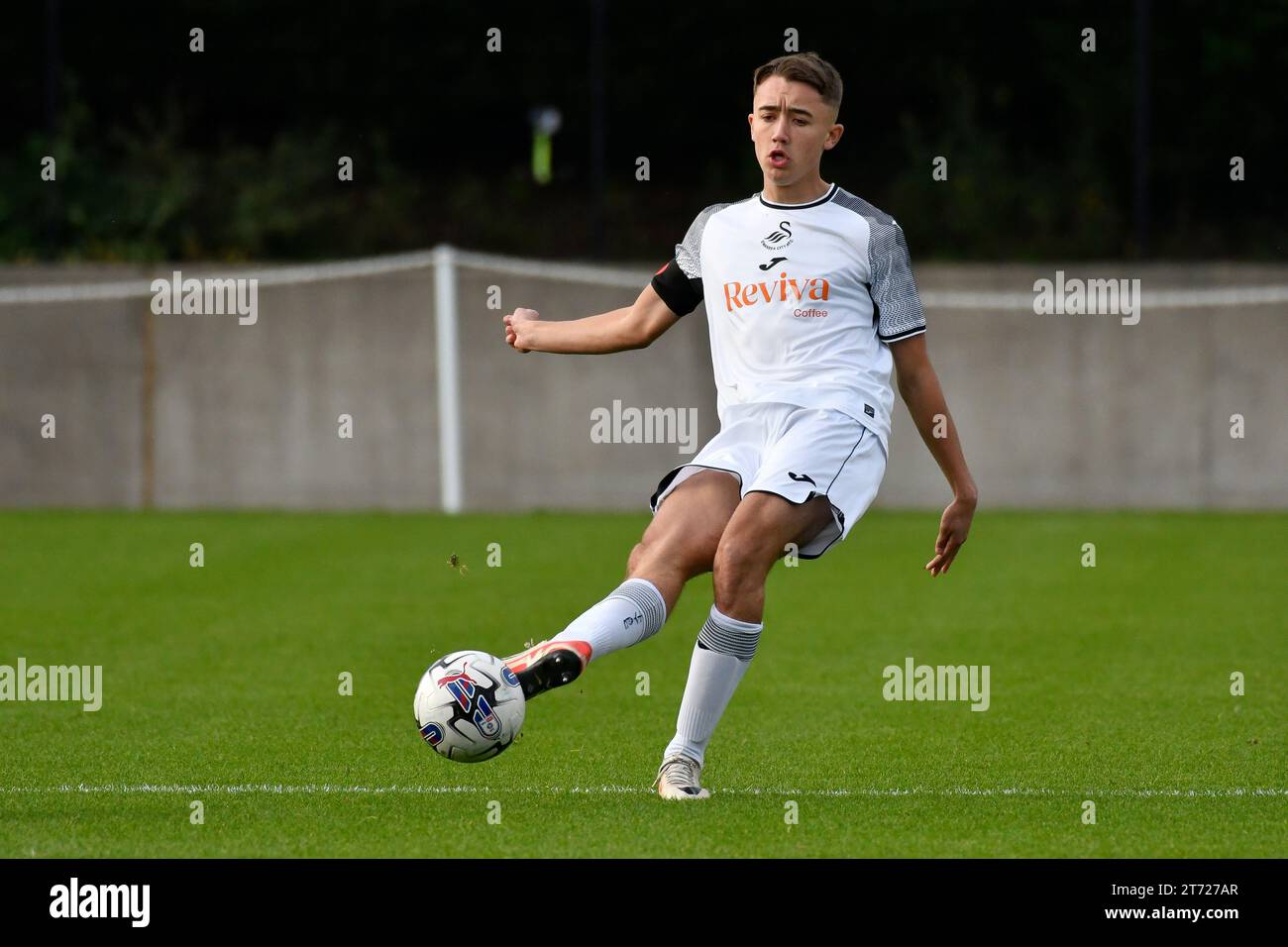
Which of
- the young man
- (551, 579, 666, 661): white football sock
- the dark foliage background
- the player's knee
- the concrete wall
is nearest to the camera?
(551, 579, 666, 661): white football sock

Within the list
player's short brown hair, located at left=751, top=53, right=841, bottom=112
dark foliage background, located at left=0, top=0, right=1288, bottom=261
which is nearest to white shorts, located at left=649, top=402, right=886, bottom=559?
player's short brown hair, located at left=751, top=53, right=841, bottom=112

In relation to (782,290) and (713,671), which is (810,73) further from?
(713,671)

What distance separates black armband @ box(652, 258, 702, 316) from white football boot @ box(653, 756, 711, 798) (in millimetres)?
1282

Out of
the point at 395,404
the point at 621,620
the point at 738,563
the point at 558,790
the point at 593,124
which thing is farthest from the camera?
the point at 593,124

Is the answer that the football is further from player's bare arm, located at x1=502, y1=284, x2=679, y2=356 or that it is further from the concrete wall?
the concrete wall

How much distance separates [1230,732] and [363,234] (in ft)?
42.7

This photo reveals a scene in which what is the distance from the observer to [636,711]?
25.0ft

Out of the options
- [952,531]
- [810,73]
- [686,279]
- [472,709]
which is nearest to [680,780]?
[472,709]

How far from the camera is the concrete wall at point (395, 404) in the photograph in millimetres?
17500

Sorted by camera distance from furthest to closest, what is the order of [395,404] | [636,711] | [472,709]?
[395,404] < [636,711] < [472,709]

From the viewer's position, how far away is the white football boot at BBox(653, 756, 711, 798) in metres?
5.59

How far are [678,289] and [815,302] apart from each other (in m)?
0.47
